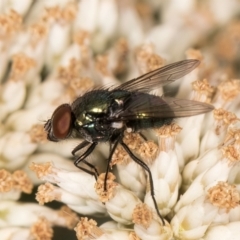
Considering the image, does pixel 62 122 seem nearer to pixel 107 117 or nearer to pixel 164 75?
pixel 107 117

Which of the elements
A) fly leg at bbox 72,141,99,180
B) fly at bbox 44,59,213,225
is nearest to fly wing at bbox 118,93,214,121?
fly at bbox 44,59,213,225

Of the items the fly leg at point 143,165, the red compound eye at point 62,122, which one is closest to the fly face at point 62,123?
the red compound eye at point 62,122

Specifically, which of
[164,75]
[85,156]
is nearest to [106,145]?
[85,156]

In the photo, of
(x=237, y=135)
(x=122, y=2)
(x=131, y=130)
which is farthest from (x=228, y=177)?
(x=122, y=2)

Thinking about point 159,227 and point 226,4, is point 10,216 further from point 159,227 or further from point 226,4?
point 226,4

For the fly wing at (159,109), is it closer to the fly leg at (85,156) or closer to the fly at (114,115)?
the fly at (114,115)

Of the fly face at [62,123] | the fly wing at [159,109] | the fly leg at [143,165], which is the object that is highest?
Answer: the fly face at [62,123]
